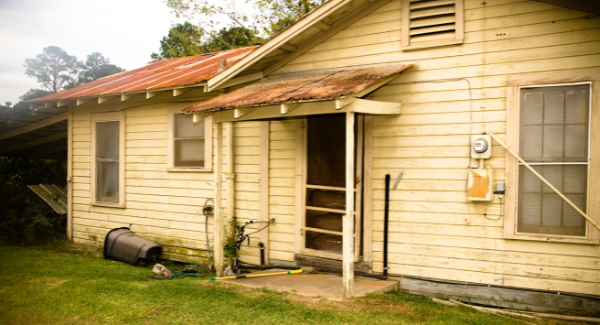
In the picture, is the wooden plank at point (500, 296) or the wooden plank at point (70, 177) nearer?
the wooden plank at point (500, 296)

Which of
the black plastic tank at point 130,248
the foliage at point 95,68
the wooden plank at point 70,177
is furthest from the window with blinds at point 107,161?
the foliage at point 95,68

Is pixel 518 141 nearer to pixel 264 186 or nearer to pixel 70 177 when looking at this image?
pixel 264 186

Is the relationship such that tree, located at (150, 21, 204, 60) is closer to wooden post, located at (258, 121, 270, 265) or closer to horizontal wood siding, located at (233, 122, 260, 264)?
horizontal wood siding, located at (233, 122, 260, 264)

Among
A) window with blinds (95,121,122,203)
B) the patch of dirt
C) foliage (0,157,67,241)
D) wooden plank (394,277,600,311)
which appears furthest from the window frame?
foliage (0,157,67,241)

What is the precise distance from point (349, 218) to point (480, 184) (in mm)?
1697

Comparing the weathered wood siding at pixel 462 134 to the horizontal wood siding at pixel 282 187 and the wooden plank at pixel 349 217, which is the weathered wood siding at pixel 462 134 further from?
the horizontal wood siding at pixel 282 187

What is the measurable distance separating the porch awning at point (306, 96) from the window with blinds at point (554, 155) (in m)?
1.62

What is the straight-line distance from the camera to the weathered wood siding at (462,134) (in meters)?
5.03

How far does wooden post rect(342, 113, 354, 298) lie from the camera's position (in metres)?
5.04

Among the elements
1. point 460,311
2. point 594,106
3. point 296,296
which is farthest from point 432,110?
point 296,296

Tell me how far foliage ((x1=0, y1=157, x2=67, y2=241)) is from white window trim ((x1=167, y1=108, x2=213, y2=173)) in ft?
13.8

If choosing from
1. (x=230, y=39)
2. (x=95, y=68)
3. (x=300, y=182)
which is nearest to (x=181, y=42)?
(x=230, y=39)

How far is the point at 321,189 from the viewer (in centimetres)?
671

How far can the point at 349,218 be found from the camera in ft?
16.6
